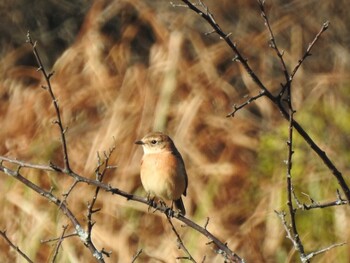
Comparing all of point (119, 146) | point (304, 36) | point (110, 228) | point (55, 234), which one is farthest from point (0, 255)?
point (304, 36)

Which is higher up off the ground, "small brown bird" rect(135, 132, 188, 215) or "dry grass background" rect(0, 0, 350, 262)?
"dry grass background" rect(0, 0, 350, 262)

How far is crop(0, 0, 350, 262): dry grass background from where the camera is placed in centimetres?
534

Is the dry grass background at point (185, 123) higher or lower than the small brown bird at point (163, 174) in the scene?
higher

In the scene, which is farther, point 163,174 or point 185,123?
point 185,123

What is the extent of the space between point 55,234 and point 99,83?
171cm

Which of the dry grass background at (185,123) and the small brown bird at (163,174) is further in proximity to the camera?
the dry grass background at (185,123)

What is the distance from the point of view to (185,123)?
19.9 ft

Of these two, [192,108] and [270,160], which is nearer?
[270,160]

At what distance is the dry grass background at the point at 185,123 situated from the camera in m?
5.34

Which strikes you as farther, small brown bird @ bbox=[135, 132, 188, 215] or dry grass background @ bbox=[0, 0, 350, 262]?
dry grass background @ bbox=[0, 0, 350, 262]

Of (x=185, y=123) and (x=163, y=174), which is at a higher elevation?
(x=185, y=123)

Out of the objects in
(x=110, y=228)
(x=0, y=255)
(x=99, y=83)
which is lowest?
(x=0, y=255)

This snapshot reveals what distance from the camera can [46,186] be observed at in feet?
19.6

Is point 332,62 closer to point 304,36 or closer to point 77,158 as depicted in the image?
point 304,36
